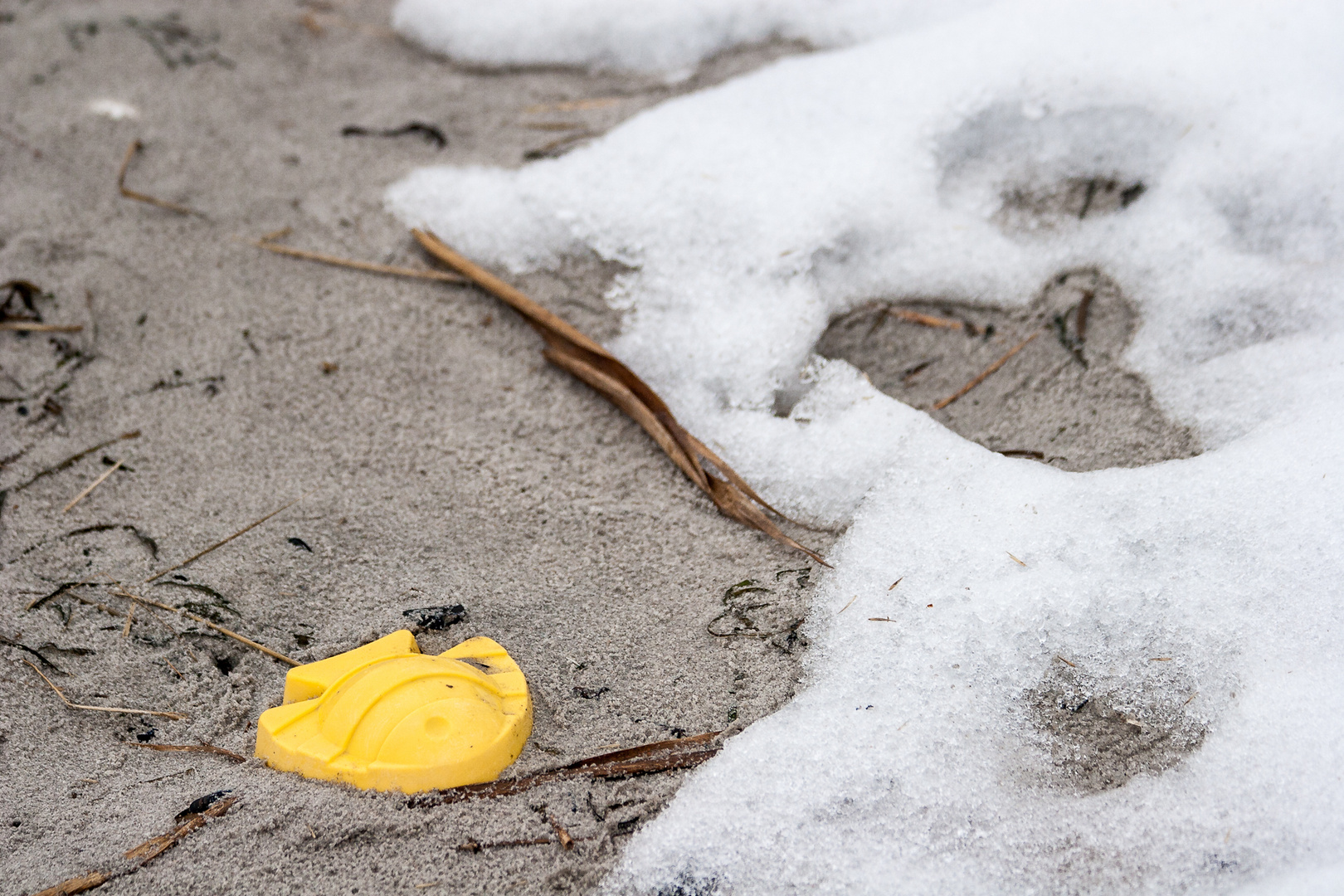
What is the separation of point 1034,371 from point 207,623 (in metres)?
1.86

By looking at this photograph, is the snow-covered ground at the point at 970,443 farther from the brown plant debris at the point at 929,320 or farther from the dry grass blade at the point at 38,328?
the dry grass blade at the point at 38,328

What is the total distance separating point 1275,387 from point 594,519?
144 cm

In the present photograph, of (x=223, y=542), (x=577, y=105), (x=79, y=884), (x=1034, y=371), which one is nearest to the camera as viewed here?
(x=79, y=884)

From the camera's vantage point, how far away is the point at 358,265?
2443 mm

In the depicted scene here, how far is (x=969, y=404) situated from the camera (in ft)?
6.84

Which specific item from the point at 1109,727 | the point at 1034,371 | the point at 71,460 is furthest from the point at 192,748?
the point at 1034,371

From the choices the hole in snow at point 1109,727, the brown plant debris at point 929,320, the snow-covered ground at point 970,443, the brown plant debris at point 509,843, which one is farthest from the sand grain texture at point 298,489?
the brown plant debris at point 929,320

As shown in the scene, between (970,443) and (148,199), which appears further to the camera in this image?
(148,199)

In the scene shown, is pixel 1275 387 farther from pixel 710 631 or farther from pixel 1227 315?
pixel 710 631

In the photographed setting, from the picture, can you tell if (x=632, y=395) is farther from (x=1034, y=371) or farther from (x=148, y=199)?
(x=148, y=199)

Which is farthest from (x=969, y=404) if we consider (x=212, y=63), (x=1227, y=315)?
(x=212, y=63)

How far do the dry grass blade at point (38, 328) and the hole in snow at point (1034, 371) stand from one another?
1.78 m

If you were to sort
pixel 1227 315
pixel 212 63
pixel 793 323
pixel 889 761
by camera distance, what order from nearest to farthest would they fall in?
pixel 889 761 → pixel 1227 315 → pixel 793 323 → pixel 212 63

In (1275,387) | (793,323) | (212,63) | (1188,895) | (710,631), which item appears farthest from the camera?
(212,63)
